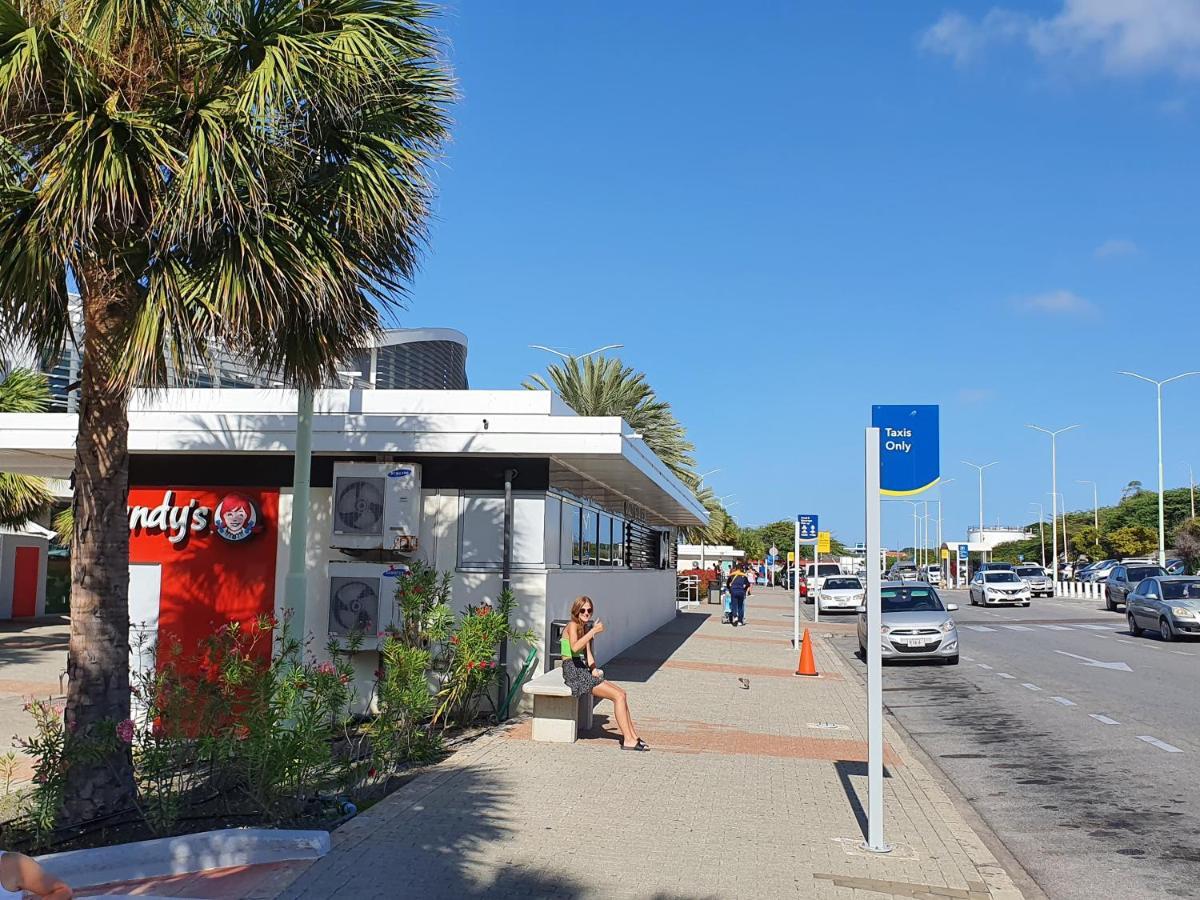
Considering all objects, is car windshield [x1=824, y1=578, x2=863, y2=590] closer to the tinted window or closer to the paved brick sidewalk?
the tinted window

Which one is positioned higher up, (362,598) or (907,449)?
(907,449)

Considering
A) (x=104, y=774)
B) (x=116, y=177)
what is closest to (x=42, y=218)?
(x=116, y=177)

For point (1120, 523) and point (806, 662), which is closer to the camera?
point (806, 662)

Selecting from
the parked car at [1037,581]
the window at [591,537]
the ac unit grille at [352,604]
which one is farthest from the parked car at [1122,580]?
the ac unit grille at [352,604]

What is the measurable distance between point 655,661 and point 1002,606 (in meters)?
30.4

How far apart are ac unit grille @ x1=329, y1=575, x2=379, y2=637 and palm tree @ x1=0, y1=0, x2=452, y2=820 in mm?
4522

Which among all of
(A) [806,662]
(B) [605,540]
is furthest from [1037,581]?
(B) [605,540]

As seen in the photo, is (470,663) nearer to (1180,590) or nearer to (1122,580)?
(1180,590)

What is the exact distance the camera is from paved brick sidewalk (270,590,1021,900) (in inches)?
235

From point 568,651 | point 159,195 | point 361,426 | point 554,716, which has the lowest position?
point 554,716

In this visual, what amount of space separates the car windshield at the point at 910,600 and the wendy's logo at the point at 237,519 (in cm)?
1253

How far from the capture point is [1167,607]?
2450 centimetres

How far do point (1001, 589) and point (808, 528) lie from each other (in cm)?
2211

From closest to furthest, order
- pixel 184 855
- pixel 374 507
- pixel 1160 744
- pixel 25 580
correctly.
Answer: pixel 184 855 → pixel 1160 744 → pixel 374 507 → pixel 25 580
